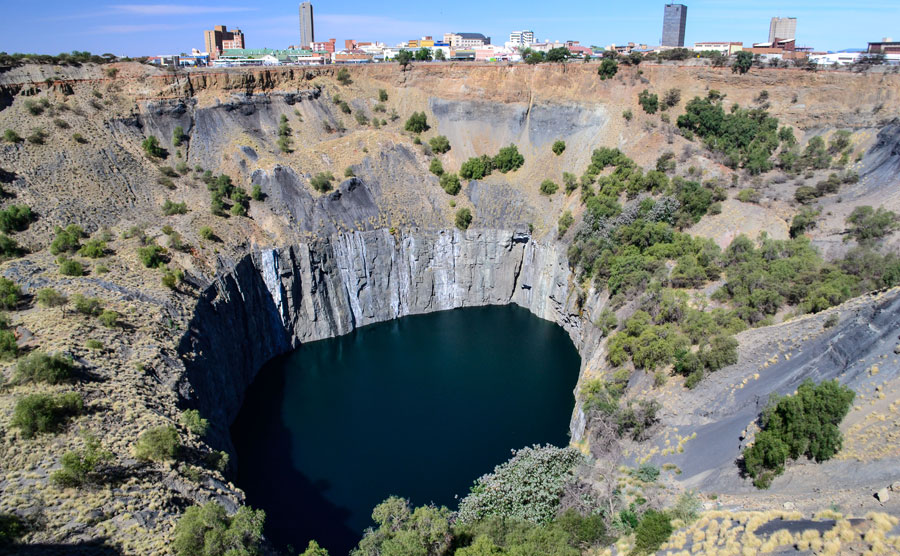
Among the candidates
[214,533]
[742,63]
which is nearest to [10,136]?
[214,533]

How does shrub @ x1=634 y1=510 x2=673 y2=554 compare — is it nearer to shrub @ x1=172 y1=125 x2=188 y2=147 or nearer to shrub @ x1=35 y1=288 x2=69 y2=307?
shrub @ x1=35 y1=288 x2=69 y2=307

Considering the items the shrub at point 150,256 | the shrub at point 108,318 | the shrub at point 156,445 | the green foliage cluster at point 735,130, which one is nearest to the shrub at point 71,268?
the shrub at point 150,256

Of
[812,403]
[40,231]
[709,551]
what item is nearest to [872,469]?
[812,403]

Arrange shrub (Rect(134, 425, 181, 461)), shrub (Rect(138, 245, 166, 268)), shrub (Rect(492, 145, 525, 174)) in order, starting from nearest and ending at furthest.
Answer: shrub (Rect(134, 425, 181, 461))
shrub (Rect(138, 245, 166, 268))
shrub (Rect(492, 145, 525, 174))

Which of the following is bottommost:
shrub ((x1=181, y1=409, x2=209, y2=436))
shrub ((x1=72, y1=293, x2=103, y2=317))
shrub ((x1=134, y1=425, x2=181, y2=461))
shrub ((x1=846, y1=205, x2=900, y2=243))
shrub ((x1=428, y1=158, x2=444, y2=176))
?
shrub ((x1=181, y1=409, x2=209, y2=436))

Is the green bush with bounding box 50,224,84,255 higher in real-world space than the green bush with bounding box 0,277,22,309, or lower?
higher

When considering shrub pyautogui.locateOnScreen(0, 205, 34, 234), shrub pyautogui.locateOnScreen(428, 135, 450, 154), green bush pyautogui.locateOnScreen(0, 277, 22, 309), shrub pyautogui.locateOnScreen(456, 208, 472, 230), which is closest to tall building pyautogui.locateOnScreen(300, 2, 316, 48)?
shrub pyautogui.locateOnScreen(428, 135, 450, 154)

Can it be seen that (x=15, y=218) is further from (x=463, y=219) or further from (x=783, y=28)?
(x=783, y=28)
